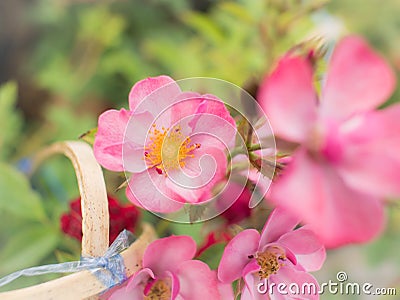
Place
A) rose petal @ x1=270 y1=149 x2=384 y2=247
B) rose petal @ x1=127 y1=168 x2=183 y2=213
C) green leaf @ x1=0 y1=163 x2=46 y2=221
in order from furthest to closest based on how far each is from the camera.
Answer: green leaf @ x1=0 y1=163 x2=46 y2=221 < rose petal @ x1=127 y1=168 x2=183 y2=213 < rose petal @ x1=270 y1=149 x2=384 y2=247

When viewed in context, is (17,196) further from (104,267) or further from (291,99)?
(291,99)

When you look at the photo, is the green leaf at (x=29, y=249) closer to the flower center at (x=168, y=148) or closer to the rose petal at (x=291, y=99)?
the flower center at (x=168, y=148)

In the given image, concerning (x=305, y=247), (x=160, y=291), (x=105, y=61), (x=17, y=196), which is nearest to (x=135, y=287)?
(x=160, y=291)

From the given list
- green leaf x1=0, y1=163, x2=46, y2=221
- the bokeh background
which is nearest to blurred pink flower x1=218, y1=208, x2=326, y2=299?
the bokeh background

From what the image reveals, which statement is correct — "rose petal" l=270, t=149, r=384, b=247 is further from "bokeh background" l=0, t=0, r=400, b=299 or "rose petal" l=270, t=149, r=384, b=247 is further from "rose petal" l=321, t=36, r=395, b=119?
"bokeh background" l=0, t=0, r=400, b=299

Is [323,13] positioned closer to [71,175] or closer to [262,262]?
[71,175]

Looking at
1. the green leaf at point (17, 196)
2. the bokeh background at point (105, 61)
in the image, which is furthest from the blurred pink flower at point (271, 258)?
the green leaf at point (17, 196)
